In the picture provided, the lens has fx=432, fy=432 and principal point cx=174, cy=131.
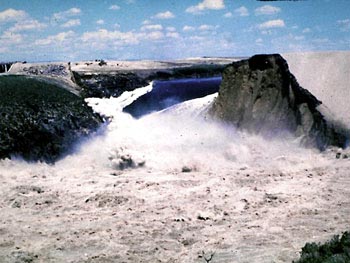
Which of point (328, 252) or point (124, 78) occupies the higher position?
point (124, 78)

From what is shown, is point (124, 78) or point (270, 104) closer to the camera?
point (270, 104)

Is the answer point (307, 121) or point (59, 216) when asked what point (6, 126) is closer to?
point (59, 216)

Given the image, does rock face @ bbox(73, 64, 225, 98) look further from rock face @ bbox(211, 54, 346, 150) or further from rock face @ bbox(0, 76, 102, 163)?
rock face @ bbox(211, 54, 346, 150)

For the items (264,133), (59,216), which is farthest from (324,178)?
(59,216)

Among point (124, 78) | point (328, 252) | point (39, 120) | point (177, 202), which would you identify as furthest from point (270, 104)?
point (124, 78)

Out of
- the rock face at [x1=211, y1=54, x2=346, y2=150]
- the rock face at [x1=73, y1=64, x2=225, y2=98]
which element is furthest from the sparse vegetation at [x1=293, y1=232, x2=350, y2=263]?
the rock face at [x1=73, y1=64, x2=225, y2=98]

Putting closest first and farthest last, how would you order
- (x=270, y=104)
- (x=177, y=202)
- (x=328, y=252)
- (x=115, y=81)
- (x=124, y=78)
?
(x=328, y=252) < (x=177, y=202) < (x=270, y=104) < (x=115, y=81) < (x=124, y=78)

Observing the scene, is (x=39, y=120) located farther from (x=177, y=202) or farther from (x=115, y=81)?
(x=115, y=81)
